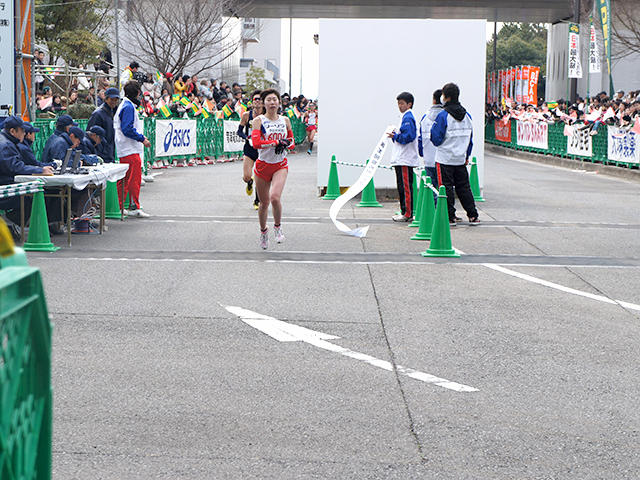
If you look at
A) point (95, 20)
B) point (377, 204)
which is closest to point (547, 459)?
point (377, 204)

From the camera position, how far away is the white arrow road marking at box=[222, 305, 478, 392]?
19.6 feet

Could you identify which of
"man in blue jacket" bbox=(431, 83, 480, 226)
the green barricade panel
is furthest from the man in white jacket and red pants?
the green barricade panel

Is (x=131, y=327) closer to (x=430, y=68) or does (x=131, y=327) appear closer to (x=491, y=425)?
(x=491, y=425)

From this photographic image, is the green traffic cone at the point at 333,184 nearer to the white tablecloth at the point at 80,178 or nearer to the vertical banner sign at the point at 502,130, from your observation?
the white tablecloth at the point at 80,178

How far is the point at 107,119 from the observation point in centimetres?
1408

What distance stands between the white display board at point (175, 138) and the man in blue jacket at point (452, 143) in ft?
44.6

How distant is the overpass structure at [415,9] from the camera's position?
51.1 m

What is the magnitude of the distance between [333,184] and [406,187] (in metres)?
3.99

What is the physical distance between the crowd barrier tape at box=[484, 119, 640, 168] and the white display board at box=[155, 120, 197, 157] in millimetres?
11708

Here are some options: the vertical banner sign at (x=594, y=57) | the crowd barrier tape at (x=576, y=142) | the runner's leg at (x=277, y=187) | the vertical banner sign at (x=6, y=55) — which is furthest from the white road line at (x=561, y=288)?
the vertical banner sign at (x=594, y=57)

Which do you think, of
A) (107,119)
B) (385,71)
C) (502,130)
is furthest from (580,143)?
(107,119)

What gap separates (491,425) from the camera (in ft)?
16.7

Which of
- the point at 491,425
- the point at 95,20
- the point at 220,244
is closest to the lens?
Answer: the point at 491,425

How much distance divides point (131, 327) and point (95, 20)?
3889 cm
